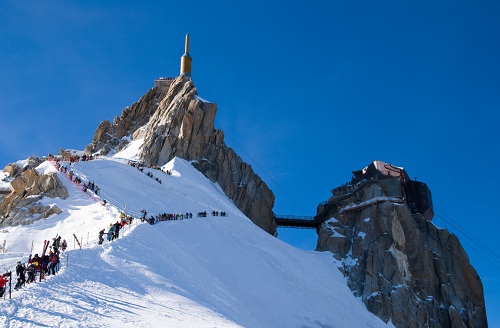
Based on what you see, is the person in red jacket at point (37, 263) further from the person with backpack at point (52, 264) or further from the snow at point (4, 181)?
the snow at point (4, 181)

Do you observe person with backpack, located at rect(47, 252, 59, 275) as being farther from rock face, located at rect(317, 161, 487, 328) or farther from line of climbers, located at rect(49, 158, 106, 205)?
rock face, located at rect(317, 161, 487, 328)

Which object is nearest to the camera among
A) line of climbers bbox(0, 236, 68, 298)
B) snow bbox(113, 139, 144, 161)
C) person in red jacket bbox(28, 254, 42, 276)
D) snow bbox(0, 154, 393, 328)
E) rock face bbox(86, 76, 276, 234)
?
snow bbox(0, 154, 393, 328)

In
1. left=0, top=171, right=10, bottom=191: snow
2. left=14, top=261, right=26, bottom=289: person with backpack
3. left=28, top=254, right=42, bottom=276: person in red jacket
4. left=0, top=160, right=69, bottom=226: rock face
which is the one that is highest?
left=0, top=171, right=10, bottom=191: snow

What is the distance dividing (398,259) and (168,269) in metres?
46.6

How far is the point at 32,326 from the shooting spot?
17734 millimetres

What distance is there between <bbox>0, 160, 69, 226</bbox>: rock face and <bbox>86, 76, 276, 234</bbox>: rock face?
28946 mm

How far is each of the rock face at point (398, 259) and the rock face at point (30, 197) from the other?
39241 millimetres

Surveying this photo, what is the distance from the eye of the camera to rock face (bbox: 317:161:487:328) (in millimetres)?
67625

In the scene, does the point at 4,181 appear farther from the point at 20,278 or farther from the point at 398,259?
the point at 20,278

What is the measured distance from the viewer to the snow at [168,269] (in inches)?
839

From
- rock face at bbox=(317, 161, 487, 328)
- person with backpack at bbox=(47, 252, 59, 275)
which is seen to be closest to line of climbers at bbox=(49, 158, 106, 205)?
person with backpack at bbox=(47, 252, 59, 275)

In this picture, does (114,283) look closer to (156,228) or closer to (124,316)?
(124,316)

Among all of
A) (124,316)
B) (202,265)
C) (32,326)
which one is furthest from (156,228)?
(32,326)

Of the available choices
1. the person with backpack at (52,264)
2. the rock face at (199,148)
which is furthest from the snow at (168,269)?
the rock face at (199,148)
